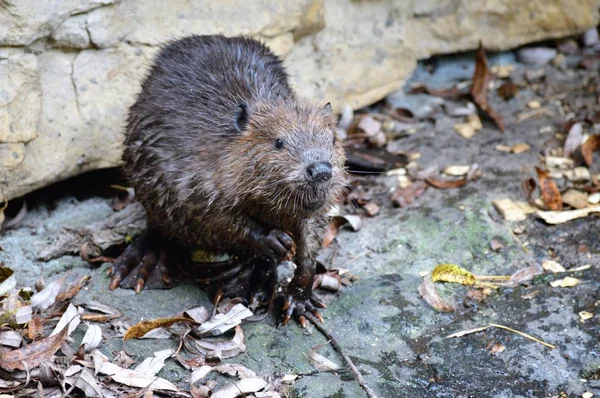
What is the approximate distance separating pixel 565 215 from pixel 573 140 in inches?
37.3

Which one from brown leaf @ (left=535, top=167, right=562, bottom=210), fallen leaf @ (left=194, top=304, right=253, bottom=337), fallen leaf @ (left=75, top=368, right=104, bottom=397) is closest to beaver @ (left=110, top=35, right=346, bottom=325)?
fallen leaf @ (left=194, top=304, right=253, bottom=337)

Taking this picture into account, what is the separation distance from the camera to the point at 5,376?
149 inches

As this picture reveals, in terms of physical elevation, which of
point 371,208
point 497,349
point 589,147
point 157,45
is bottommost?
point 497,349

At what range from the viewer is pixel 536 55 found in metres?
7.29

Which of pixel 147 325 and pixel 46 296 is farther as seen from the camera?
pixel 46 296

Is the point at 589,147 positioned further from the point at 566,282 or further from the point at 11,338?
the point at 11,338

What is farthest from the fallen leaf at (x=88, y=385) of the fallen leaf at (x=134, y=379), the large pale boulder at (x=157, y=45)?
the large pale boulder at (x=157, y=45)

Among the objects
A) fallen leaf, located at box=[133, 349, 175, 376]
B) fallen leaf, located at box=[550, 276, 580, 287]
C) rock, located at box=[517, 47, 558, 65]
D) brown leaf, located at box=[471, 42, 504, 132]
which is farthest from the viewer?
rock, located at box=[517, 47, 558, 65]

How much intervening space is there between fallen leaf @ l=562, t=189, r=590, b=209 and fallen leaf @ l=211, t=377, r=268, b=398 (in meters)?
2.52

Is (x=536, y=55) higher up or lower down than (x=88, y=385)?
higher up

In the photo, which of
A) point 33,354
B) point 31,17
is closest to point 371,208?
point 31,17

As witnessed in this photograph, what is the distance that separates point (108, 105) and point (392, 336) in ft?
7.73

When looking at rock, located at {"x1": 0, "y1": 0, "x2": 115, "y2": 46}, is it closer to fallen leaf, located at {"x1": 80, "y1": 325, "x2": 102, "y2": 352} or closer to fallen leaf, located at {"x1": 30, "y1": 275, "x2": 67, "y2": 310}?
fallen leaf, located at {"x1": 30, "y1": 275, "x2": 67, "y2": 310}

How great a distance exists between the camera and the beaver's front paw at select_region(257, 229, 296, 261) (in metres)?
4.34
